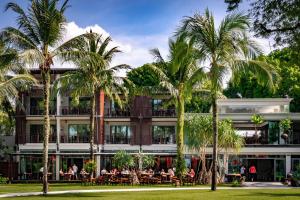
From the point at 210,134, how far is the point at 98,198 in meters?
18.4

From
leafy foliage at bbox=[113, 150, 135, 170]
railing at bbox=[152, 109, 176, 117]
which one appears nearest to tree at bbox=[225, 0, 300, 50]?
leafy foliage at bbox=[113, 150, 135, 170]

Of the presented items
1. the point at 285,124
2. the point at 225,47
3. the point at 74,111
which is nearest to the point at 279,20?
the point at 225,47

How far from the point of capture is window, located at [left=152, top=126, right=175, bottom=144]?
54375 mm

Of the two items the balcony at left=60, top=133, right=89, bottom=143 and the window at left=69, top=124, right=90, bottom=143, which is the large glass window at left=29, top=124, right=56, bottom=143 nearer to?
the balcony at left=60, top=133, right=89, bottom=143

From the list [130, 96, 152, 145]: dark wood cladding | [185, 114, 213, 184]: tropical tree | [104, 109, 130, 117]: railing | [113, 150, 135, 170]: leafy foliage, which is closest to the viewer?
[185, 114, 213, 184]: tropical tree

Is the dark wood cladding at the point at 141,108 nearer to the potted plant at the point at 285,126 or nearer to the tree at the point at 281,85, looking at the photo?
the tree at the point at 281,85

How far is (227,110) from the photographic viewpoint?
5278cm

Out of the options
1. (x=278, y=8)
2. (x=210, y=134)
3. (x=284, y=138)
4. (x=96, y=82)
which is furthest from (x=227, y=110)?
(x=278, y=8)

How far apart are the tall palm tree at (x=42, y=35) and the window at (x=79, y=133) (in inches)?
1042

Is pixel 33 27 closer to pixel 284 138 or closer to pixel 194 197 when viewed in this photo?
pixel 194 197

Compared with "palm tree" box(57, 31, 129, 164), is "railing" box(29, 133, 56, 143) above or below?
below

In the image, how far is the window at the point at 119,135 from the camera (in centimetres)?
5503

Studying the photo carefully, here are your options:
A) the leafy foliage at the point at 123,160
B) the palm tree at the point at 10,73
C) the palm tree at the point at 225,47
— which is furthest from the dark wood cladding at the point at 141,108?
the palm tree at the point at 225,47

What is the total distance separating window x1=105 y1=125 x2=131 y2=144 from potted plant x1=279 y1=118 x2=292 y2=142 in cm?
1387
